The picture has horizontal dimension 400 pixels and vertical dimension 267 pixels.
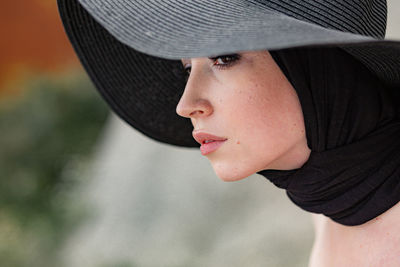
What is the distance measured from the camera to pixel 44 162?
4.37 meters

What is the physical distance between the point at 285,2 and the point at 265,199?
1693mm

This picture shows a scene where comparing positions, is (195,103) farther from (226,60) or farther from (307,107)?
(307,107)

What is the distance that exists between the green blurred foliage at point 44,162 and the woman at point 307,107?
2.53 m

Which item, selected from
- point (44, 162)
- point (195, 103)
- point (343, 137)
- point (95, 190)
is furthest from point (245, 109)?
point (44, 162)

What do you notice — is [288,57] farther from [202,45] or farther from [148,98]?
[148,98]

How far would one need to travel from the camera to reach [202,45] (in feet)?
2.67

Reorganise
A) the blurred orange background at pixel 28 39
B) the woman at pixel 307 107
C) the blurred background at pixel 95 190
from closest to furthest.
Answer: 1. the woman at pixel 307 107
2. the blurred background at pixel 95 190
3. the blurred orange background at pixel 28 39

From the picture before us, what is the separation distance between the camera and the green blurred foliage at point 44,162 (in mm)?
3518

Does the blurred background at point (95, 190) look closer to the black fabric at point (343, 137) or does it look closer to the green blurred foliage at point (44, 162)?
the green blurred foliage at point (44, 162)

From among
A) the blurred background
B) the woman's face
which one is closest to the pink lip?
the woman's face

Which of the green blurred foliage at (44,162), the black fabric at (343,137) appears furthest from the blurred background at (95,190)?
the black fabric at (343,137)

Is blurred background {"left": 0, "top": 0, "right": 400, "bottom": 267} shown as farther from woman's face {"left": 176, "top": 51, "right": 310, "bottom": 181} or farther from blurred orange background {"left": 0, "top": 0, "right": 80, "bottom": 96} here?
woman's face {"left": 176, "top": 51, "right": 310, "bottom": 181}

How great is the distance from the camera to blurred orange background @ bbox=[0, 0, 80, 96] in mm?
5395

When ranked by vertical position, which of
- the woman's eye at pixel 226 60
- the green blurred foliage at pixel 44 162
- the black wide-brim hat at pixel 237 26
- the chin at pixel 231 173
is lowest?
the green blurred foliage at pixel 44 162
